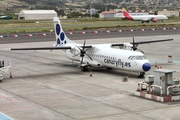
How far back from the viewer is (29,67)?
41594 mm

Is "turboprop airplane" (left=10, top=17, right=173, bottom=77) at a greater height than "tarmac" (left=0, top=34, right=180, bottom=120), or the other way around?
"turboprop airplane" (left=10, top=17, right=173, bottom=77)

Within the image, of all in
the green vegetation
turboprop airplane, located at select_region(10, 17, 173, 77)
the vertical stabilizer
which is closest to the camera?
turboprop airplane, located at select_region(10, 17, 173, 77)

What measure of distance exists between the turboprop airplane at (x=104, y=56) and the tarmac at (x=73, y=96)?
3.24 ft

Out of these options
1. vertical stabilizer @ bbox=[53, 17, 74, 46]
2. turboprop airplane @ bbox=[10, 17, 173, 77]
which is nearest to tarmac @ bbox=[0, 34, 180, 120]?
turboprop airplane @ bbox=[10, 17, 173, 77]

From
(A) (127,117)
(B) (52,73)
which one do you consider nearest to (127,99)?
(A) (127,117)

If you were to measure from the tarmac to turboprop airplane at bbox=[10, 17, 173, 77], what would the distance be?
99 cm

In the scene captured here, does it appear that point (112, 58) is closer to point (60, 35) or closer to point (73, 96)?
point (73, 96)

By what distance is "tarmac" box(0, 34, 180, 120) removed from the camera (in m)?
21.6

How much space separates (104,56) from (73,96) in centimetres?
1065

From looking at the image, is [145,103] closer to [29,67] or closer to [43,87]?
[43,87]

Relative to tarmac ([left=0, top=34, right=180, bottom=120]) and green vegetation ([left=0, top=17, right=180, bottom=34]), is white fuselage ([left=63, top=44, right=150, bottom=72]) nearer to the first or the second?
tarmac ([left=0, top=34, right=180, bottom=120])

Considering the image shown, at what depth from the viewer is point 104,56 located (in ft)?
119

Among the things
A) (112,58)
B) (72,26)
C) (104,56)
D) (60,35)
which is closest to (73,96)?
(112,58)

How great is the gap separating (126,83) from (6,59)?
22.4 m
